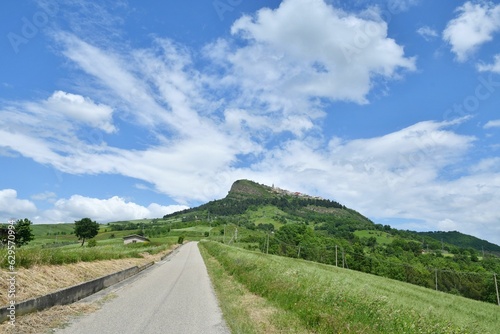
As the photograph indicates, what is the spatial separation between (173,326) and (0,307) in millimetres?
4153

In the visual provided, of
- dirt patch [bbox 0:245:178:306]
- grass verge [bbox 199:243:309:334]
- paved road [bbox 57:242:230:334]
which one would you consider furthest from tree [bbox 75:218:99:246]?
grass verge [bbox 199:243:309:334]

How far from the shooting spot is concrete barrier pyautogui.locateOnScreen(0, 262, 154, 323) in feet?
29.1

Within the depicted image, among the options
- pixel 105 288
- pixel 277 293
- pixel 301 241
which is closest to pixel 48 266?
pixel 105 288

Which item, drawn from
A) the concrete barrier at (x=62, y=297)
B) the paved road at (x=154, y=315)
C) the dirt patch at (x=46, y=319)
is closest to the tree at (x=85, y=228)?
the concrete barrier at (x=62, y=297)

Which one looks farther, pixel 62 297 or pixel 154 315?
pixel 62 297

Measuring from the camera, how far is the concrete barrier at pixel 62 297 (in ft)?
29.1

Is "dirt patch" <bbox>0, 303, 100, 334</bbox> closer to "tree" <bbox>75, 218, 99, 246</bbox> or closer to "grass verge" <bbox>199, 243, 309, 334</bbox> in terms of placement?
"grass verge" <bbox>199, 243, 309, 334</bbox>

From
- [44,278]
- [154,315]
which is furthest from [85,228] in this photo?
[154,315]

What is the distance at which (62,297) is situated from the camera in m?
11.5

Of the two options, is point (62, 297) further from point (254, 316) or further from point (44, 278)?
point (254, 316)

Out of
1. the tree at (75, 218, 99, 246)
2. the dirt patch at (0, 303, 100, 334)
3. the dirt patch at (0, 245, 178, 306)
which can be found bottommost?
the dirt patch at (0, 303, 100, 334)

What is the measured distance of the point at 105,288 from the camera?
55.6 ft

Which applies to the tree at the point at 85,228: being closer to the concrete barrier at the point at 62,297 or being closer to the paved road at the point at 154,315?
the concrete barrier at the point at 62,297

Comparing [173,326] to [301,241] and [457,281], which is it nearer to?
[457,281]
